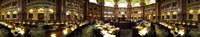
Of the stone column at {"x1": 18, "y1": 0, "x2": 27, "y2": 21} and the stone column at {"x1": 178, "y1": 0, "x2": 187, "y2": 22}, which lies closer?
the stone column at {"x1": 18, "y1": 0, "x2": 27, "y2": 21}

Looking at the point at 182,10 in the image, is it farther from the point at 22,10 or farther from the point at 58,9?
the point at 22,10

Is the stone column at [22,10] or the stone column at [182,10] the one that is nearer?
the stone column at [22,10]

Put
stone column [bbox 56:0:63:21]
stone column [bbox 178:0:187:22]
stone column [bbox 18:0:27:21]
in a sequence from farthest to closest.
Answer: stone column [bbox 56:0:63:21], stone column [bbox 178:0:187:22], stone column [bbox 18:0:27:21]

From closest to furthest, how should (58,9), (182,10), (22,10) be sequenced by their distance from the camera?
(22,10), (182,10), (58,9)

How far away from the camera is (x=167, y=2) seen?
36.3 meters

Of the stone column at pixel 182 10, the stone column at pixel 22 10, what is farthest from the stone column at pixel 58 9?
the stone column at pixel 182 10

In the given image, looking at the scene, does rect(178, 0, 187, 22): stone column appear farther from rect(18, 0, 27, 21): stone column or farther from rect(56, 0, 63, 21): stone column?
rect(18, 0, 27, 21): stone column

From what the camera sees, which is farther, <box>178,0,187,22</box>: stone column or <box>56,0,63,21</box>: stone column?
<box>56,0,63,21</box>: stone column

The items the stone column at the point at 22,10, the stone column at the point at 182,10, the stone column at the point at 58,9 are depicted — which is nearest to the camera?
the stone column at the point at 22,10

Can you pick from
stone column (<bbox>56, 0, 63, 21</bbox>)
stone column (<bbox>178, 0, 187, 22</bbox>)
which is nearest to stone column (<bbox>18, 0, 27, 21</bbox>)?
stone column (<bbox>56, 0, 63, 21</bbox>)

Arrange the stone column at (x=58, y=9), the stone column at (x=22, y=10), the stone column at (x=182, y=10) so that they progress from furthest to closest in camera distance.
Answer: the stone column at (x=58, y=9), the stone column at (x=182, y=10), the stone column at (x=22, y=10)

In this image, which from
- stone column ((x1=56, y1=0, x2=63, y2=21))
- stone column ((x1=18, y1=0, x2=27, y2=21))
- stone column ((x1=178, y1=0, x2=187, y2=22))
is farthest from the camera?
stone column ((x1=56, y1=0, x2=63, y2=21))

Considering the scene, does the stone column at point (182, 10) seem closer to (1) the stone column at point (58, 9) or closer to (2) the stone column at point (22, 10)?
(1) the stone column at point (58, 9)

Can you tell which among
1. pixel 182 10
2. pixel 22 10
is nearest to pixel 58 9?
pixel 22 10
